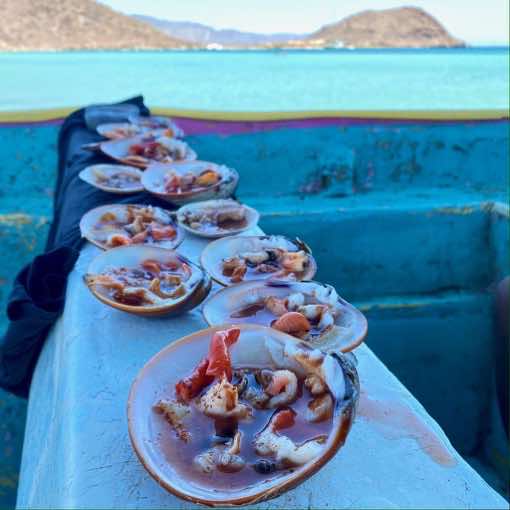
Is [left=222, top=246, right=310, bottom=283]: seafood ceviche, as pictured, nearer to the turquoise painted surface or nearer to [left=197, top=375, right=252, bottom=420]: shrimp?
[left=197, top=375, right=252, bottom=420]: shrimp

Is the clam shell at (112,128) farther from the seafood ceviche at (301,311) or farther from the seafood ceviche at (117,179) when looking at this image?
the seafood ceviche at (301,311)

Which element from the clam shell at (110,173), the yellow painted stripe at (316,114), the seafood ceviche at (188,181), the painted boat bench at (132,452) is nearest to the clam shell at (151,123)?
the yellow painted stripe at (316,114)

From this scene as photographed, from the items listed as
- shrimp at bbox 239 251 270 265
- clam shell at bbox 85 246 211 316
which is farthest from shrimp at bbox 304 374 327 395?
shrimp at bbox 239 251 270 265

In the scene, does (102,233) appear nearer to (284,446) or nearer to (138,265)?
(138,265)

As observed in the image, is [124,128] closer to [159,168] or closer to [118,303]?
[159,168]

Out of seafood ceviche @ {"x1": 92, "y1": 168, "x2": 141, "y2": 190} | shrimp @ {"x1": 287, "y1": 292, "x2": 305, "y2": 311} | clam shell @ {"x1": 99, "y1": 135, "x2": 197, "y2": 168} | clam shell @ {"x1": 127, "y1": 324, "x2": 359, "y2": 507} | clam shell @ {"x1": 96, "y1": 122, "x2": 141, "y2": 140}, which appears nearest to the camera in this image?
clam shell @ {"x1": 127, "y1": 324, "x2": 359, "y2": 507}

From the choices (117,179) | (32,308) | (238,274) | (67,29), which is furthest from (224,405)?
(67,29)

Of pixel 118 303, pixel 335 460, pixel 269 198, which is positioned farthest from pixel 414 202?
pixel 335 460
